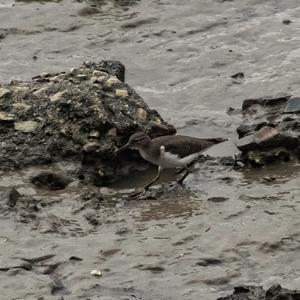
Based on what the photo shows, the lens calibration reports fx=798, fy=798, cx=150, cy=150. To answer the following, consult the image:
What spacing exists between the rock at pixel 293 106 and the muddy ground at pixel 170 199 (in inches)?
32.9

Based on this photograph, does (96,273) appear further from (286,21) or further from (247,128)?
(286,21)

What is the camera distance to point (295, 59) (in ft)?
45.6

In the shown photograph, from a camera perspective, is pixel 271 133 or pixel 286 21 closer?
pixel 271 133

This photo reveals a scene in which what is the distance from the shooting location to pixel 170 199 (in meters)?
9.58

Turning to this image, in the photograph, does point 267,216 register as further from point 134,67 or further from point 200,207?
point 134,67

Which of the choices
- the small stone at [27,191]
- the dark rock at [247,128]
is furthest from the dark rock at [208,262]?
the dark rock at [247,128]

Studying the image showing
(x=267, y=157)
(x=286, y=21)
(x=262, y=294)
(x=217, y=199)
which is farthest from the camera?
(x=286, y=21)

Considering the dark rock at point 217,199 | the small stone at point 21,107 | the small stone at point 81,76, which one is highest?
the small stone at point 81,76

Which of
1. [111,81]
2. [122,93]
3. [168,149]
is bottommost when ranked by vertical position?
[168,149]

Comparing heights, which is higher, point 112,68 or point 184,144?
point 112,68

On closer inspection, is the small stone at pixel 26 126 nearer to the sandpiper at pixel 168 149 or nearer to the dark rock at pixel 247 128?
the sandpiper at pixel 168 149

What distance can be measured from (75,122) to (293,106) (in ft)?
10.2

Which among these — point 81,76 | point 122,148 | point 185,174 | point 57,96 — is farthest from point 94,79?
point 185,174

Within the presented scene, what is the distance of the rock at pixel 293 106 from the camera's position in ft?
36.6
